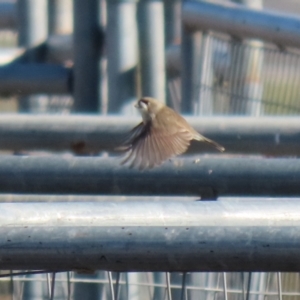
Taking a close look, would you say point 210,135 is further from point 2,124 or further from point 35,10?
point 35,10

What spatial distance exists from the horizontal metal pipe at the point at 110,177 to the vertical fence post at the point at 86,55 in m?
1.70

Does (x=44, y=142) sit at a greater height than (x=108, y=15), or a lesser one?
lesser

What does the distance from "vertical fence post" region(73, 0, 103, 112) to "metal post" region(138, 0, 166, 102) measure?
24 centimetres

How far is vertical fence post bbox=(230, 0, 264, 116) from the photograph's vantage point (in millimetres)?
4352

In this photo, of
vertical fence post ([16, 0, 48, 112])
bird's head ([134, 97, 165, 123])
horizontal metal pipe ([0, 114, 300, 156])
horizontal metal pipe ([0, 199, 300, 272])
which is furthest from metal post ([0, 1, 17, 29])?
horizontal metal pipe ([0, 199, 300, 272])

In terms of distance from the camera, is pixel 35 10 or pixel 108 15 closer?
pixel 108 15

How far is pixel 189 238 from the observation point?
1.43 meters

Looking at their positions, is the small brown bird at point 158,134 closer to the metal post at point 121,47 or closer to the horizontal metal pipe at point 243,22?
the metal post at point 121,47

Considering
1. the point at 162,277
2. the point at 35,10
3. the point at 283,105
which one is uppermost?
the point at 35,10

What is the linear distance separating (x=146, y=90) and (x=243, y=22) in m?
0.55

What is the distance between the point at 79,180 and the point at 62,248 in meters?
0.85

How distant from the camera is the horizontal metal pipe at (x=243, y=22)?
3.65 metres

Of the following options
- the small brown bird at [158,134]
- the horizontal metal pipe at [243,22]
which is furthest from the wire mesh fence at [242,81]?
the small brown bird at [158,134]

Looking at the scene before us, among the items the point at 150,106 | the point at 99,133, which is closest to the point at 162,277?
the point at 150,106
